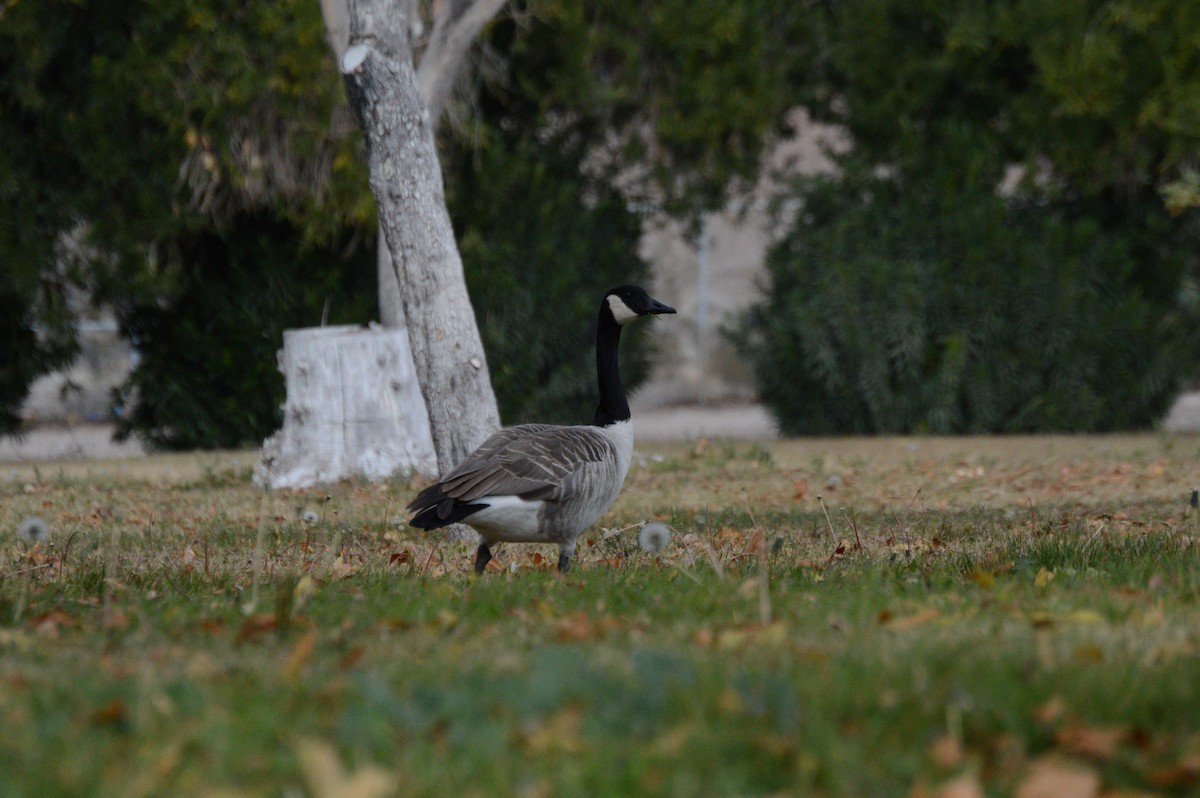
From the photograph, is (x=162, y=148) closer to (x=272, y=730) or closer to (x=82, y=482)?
(x=82, y=482)

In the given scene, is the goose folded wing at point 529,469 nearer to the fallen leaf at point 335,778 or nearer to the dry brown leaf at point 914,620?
the dry brown leaf at point 914,620

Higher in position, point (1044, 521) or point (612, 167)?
point (612, 167)

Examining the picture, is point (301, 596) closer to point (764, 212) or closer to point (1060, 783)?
point (1060, 783)

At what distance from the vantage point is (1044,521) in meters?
8.14

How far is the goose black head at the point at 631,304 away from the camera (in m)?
6.96

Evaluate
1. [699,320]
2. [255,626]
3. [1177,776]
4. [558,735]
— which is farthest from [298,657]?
[699,320]

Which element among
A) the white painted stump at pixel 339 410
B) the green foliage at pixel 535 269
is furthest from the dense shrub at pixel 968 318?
the white painted stump at pixel 339 410

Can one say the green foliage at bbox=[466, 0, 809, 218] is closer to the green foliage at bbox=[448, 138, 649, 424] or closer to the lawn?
the green foliage at bbox=[448, 138, 649, 424]

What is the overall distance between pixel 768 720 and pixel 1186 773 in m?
0.80

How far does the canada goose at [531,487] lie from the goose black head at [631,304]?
2.13 ft

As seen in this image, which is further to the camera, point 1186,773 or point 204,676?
point 204,676

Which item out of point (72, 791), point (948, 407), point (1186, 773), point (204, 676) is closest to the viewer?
point (72, 791)

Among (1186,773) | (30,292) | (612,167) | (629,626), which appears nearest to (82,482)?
(30,292)

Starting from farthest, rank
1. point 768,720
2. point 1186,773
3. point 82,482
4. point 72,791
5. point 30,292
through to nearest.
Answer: point 30,292, point 82,482, point 768,720, point 1186,773, point 72,791
